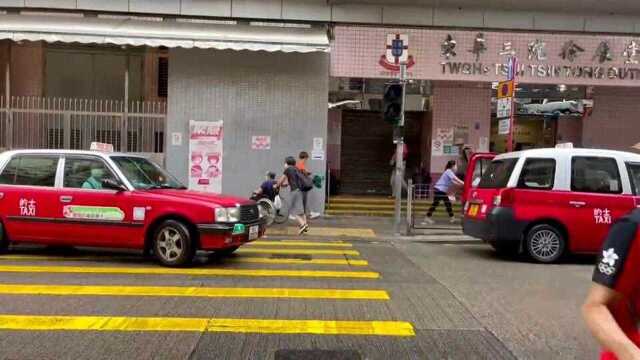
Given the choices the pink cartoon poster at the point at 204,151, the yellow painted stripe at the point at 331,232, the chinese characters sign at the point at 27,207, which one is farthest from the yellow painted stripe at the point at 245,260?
the pink cartoon poster at the point at 204,151

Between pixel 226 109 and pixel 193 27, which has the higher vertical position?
pixel 193 27

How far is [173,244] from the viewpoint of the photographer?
8.67 metres

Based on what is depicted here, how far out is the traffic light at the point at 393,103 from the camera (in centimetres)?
1343

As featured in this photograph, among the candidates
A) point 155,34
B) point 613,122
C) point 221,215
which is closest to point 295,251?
point 221,215

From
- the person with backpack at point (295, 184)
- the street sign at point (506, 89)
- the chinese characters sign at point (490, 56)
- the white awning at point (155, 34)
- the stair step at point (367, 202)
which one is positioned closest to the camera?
the street sign at point (506, 89)

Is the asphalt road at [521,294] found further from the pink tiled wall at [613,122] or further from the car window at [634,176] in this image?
the pink tiled wall at [613,122]

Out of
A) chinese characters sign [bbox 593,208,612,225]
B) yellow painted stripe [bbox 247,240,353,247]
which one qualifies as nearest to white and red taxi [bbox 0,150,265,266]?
yellow painted stripe [bbox 247,240,353,247]

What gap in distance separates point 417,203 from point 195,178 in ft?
19.6

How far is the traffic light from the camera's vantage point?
1343 cm

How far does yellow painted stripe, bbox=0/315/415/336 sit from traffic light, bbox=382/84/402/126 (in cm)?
811

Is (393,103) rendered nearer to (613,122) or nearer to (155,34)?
(155,34)

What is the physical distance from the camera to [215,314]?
6.10 m

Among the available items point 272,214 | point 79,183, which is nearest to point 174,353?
point 79,183

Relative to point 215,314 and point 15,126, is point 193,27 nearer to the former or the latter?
point 15,126
